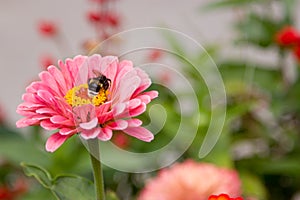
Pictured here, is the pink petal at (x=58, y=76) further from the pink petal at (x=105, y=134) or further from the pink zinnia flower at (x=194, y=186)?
the pink zinnia flower at (x=194, y=186)

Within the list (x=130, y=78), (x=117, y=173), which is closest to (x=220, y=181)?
(x=130, y=78)

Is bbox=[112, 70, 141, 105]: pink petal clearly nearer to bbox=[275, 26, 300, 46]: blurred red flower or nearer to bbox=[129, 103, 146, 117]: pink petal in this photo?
bbox=[129, 103, 146, 117]: pink petal

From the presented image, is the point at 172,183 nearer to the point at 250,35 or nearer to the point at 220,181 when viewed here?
the point at 220,181

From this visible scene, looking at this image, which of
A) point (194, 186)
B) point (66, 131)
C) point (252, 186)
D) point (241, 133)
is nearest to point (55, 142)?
point (66, 131)

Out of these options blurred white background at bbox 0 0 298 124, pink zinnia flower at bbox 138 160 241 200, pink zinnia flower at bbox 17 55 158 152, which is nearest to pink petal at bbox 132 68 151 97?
pink zinnia flower at bbox 17 55 158 152

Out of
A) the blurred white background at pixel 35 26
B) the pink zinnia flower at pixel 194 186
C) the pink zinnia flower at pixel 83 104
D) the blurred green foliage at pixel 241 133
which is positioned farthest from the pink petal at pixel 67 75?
the blurred white background at pixel 35 26

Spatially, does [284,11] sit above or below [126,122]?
below
